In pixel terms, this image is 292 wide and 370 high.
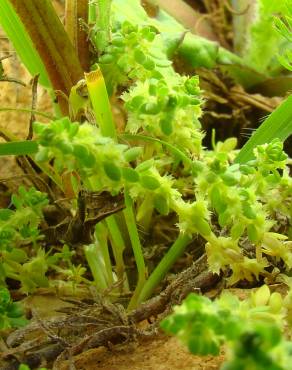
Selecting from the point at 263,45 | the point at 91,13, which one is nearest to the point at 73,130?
the point at 91,13

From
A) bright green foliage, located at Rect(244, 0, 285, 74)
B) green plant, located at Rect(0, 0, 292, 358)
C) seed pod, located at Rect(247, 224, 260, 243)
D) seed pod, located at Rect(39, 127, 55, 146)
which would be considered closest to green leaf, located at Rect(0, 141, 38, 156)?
green plant, located at Rect(0, 0, 292, 358)

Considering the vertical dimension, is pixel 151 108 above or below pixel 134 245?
above

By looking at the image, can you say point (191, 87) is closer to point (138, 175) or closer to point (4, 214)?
point (138, 175)

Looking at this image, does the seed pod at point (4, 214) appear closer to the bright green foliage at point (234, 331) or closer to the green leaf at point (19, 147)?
the green leaf at point (19, 147)

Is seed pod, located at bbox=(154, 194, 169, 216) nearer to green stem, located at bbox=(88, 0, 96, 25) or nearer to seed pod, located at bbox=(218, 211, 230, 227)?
seed pod, located at bbox=(218, 211, 230, 227)

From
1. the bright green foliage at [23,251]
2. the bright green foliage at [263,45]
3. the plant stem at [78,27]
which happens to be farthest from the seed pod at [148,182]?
the bright green foliage at [263,45]

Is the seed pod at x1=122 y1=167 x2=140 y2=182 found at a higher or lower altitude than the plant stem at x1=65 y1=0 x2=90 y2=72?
lower

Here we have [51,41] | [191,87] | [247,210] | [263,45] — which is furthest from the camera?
[263,45]
